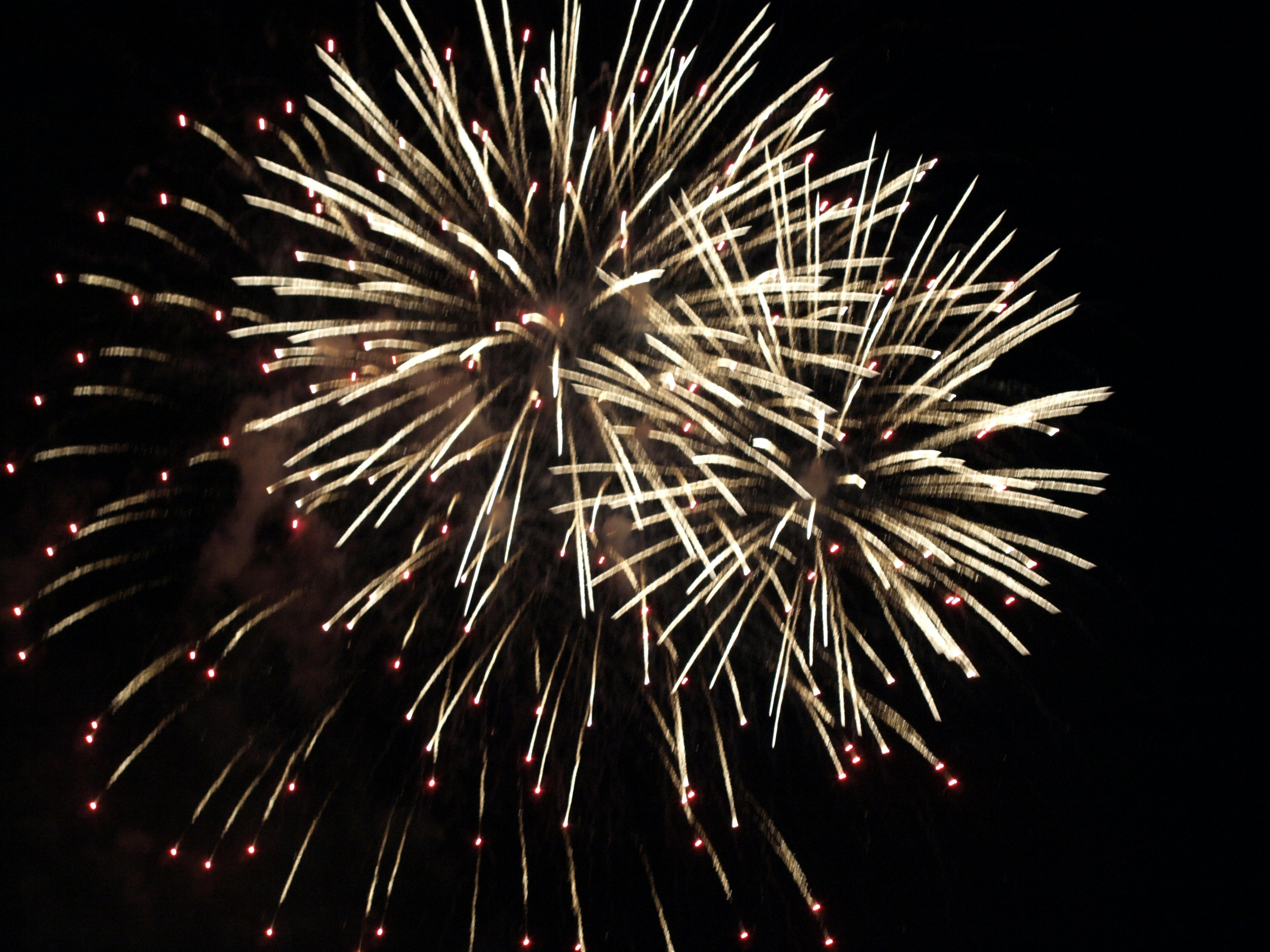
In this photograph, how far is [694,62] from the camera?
163 inches

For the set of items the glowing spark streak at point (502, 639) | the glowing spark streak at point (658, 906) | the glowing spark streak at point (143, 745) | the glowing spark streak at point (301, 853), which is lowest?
the glowing spark streak at point (658, 906)

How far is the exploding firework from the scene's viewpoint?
3.52 metres

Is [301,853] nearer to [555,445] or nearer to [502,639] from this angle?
[502,639]

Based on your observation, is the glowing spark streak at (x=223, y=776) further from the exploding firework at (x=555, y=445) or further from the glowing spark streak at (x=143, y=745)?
the glowing spark streak at (x=143, y=745)

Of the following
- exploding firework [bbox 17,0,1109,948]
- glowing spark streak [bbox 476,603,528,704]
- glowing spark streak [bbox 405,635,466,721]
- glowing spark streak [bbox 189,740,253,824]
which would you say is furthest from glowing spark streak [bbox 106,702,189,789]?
glowing spark streak [bbox 476,603,528,704]

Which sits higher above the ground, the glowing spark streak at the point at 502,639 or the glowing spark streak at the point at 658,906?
the glowing spark streak at the point at 502,639

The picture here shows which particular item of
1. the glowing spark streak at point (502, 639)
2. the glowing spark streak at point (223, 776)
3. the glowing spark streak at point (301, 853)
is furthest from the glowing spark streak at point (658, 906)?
the glowing spark streak at point (223, 776)

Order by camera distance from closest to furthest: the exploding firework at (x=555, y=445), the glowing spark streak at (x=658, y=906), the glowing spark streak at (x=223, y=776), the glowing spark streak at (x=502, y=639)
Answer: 1. the exploding firework at (x=555, y=445)
2. the glowing spark streak at (x=502, y=639)
3. the glowing spark streak at (x=223, y=776)
4. the glowing spark streak at (x=658, y=906)

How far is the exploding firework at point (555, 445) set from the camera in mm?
3521

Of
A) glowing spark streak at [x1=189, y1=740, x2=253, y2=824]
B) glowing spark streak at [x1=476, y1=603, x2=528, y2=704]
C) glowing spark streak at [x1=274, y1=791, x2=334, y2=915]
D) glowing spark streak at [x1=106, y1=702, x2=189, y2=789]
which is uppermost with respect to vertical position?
glowing spark streak at [x1=106, y1=702, x2=189, y2=789]

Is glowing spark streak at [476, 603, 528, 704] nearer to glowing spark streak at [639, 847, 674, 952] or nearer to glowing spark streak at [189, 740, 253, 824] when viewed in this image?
glowing spark streak at [189, 740, 253, 824]

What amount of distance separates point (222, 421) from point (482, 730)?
2.32m

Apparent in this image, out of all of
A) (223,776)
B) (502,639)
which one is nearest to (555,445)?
(502,639)

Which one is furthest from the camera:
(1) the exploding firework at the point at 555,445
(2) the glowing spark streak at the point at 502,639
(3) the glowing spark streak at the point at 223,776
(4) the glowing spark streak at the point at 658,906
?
(4) the glowing spark streak at the point at 658,906
